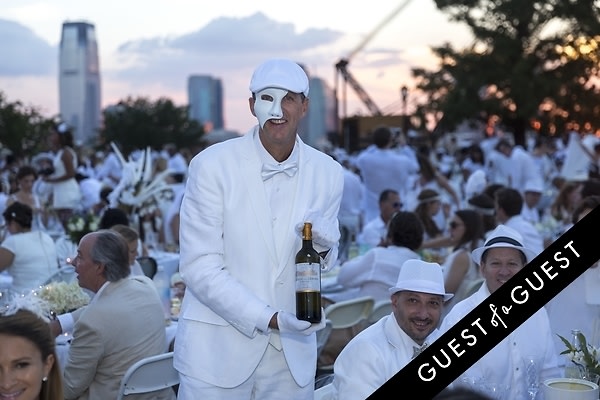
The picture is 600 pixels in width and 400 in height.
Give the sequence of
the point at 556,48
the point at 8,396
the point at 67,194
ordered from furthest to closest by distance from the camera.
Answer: the point at 556,48
the point at 67,194
the point at 8,396

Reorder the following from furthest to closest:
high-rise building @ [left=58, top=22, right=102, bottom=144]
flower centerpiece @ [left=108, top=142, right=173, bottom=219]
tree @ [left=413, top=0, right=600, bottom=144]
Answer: high-rise building @ [left=58, top=22, right=102, bottom=144] → tree @ [left=413, top=0, right=600, bottom=144] → flower centerpiece @ [left=108, top=142, right=173, bottom=219]

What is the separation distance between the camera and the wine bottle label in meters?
3.21

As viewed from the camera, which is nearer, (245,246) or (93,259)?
(245,246)

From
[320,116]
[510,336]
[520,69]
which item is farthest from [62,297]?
[320,116]

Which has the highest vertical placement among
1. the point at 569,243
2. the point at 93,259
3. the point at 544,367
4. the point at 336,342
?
the point at 569,243

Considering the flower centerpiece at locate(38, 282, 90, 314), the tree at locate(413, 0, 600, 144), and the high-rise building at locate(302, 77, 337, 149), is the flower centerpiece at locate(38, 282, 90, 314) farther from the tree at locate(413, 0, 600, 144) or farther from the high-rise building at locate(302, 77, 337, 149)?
the high-rise building at locate(302, 77, 337, 149)

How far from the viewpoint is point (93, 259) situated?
186 inches

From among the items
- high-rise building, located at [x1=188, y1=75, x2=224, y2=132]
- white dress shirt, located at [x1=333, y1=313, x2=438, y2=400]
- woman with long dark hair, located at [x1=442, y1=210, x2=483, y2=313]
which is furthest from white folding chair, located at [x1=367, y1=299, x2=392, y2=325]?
high-rise building, located at [x1=188, y1=75, x2=224, y2=132]

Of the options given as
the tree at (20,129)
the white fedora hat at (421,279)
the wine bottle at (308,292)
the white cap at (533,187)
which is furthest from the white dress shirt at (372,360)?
the tree at (20,129)

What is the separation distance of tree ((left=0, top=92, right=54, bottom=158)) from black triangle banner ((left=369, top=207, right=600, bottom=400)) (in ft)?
76.6

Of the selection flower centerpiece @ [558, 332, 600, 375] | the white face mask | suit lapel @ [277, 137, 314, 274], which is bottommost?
flower centerpiece @ [558, 332, 600, 375]

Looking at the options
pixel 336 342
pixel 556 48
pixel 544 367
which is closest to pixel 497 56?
pixel 556 48

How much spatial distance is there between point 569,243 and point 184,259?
56.5 inches

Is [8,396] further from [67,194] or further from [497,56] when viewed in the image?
[497,56]
